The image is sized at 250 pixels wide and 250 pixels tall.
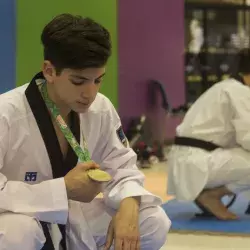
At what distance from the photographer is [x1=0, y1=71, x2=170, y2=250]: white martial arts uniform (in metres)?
1.74

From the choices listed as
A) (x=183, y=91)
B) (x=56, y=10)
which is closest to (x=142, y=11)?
(x=183, y=91)

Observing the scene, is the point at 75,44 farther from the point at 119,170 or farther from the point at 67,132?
the point at 119,170

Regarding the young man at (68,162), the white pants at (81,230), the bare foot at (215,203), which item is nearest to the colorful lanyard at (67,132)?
the young man at (68,162)

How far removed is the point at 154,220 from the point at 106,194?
19 cm

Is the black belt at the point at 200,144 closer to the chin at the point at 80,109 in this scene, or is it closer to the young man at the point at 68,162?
the young man at the point at 68,162

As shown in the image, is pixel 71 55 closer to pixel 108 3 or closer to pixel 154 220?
pixel 154 220

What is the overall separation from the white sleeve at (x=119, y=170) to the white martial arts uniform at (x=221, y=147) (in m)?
1.34

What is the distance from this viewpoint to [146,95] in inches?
289

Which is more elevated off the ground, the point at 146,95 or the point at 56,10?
the point at 56,10

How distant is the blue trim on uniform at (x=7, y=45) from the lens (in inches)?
142

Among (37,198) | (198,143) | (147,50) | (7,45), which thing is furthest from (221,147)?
(147,50)

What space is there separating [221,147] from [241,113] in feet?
0.90

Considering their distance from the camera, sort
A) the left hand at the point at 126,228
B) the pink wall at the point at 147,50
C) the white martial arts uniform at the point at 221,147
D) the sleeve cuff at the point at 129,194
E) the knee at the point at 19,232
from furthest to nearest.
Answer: the pink wall at the point at 147,50, the white martial arts uniform at the point at 221,147, the sleeve cuff at the point at 129,194, the left hand at the point at 126,228, the knee at the point at 19,232

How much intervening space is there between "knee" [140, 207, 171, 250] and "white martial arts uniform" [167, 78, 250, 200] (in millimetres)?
1412
